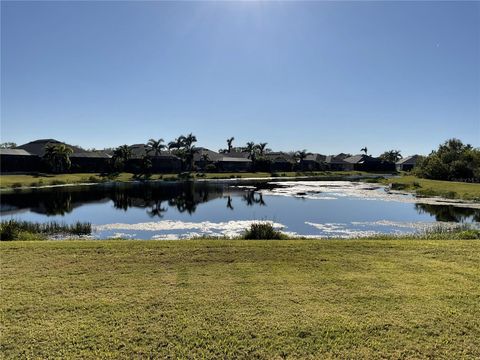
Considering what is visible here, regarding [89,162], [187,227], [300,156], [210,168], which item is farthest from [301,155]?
[187,227]

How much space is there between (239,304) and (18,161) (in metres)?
84.5

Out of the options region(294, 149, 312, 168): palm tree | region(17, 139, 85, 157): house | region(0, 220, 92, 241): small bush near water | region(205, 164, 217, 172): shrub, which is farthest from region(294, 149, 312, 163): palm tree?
region(0, 220, 92, 241): small bush near water

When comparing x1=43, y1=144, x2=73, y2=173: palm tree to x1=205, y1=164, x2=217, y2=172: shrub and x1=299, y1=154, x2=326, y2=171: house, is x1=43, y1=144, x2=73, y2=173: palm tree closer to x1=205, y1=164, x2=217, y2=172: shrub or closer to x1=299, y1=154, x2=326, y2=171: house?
x1=205, y1=164, x2=217, y2=172: shrub

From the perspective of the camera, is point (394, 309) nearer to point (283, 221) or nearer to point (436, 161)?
point (283, 221)

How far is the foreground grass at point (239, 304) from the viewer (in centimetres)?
573

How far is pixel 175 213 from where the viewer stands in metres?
31.2

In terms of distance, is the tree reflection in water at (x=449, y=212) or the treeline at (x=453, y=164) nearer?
the tree reflection in water at (x=449, y=212)

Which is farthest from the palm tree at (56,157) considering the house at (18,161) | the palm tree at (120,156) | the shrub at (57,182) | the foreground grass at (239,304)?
the foreground grass at (239,304)

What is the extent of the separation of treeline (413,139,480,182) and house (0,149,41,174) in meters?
83.5

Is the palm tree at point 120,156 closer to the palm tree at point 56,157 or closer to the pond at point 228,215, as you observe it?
the palm tree at point 56,157

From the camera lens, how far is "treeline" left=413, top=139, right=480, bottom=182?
61406 millimetres

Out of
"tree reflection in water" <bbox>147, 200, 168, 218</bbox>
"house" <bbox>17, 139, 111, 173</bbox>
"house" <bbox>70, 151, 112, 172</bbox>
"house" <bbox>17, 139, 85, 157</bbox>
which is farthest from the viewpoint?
"house" <bbox>70, 151, 112, 172</bbox>

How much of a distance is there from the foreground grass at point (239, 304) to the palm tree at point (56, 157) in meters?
71.4

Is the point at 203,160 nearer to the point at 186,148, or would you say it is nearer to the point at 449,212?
the point at 186,148
